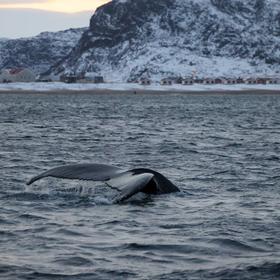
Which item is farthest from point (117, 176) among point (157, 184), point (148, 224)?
point (157, 184)

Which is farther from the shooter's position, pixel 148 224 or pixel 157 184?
pixel 157 184

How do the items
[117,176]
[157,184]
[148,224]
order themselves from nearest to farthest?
[148,224], [117,176], [157,184]

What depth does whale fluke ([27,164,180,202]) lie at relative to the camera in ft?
50.1

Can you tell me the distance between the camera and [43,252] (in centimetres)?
1312

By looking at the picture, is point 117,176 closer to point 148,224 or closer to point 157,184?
point 148,224

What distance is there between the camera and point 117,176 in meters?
15.8

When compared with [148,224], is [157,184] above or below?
above

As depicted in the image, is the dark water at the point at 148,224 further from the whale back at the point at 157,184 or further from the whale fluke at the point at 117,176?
the whale fluke at the point at 117,176

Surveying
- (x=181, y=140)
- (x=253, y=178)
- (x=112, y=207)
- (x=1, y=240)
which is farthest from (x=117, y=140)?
(x=1, y=240)

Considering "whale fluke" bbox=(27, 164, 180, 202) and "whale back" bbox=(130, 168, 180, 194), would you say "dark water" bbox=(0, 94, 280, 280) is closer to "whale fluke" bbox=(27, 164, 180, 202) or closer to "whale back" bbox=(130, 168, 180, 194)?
"whale back" bbox=(130, 168, 180, 194)

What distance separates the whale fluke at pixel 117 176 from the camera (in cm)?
1526

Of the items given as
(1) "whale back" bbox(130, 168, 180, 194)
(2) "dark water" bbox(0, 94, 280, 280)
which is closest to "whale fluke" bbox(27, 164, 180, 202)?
(1) "whale back" bbox(130, 168, 180, 194)

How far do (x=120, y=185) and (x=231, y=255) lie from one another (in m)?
3.14

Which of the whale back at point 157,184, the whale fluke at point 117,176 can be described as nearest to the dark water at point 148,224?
the whale back at point 157,184
